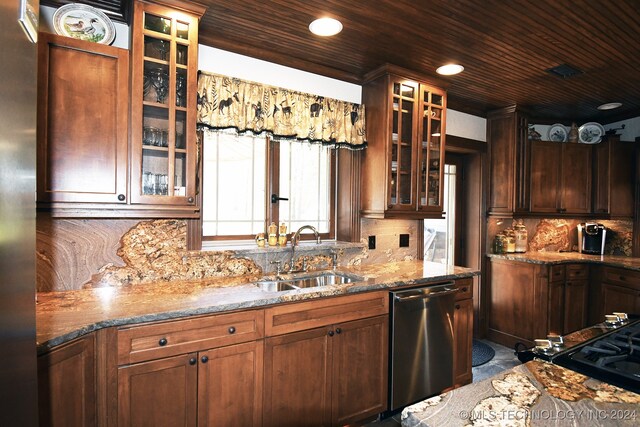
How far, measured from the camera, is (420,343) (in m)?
2.55

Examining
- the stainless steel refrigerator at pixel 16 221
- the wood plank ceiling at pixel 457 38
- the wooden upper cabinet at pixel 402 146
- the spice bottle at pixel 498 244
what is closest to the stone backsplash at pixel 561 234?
the spice bottle at pixel 498 244

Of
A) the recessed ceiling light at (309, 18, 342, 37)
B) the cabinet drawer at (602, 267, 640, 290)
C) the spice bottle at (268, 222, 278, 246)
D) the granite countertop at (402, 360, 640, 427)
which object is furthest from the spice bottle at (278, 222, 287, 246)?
the cabinet drawer at (602, 267, 640, 290)

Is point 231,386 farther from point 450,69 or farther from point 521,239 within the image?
point 521,239

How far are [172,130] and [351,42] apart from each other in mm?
1396

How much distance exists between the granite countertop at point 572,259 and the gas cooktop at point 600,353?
8.42 feet

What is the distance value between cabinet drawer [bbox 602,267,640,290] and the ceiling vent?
208 cm

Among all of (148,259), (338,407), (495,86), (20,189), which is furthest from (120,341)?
(495,86)

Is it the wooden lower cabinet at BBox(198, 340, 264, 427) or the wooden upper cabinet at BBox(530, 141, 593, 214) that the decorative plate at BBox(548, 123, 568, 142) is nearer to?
the wooden upper cabinet at BBox(530, 141, 593, 214)

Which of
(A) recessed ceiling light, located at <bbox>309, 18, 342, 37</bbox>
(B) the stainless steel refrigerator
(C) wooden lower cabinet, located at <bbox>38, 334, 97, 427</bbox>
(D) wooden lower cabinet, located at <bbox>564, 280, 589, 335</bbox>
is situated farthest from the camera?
(D) wooden lower cabinet, located at <bbox>564, 280, 589, 335</bbox>

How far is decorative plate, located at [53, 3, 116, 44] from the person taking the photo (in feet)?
6.23

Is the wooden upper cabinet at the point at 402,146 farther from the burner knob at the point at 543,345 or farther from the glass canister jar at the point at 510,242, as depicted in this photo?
the burner knob at the point at 543,345

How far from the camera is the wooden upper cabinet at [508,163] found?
393 centimetres

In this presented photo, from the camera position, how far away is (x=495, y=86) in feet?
11.1

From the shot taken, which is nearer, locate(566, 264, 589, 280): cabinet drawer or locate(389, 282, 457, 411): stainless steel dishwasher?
locate(389, 282, 457, 411): stainless steel dishwasher
